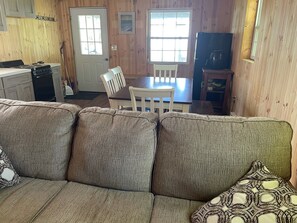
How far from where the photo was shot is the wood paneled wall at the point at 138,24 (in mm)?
4586

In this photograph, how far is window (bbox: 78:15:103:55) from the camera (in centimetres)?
516

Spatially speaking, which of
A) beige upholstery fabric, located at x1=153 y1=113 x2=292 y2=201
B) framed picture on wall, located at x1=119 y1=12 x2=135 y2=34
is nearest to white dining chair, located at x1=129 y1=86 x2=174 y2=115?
beige upholstery fabric, located at x1=153 y1=113 x2=292 y2=201

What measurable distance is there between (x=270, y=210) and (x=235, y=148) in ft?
1.12

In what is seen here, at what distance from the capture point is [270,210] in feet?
3.09

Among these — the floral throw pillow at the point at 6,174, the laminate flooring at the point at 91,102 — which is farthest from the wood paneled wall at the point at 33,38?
the floral throw pillow at the point at 6,174

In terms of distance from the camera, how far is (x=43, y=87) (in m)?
3.86

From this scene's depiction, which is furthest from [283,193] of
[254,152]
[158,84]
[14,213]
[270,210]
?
[158,84]

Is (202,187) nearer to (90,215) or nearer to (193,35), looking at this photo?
(90,215)

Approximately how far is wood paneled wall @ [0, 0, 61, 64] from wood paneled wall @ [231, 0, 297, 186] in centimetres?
409

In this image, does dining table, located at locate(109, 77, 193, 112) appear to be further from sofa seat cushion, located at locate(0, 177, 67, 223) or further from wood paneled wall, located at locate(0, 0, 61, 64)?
wood paneled wall, located at locate(0, 0, 61, 64)

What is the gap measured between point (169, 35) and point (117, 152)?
14.0 ft

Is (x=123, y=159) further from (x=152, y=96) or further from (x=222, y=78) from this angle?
(x=222, y=78)

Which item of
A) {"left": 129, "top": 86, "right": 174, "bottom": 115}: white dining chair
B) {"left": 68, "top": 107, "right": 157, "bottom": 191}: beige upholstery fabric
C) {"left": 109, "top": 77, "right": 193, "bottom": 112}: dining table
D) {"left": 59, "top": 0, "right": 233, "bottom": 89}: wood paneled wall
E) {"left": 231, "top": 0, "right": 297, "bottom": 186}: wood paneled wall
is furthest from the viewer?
{"left": 59, "top": 0, "right": 233, "bottom": 89}: wood paneled wall

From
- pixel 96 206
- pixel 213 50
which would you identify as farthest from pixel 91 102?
pixel 96 206
